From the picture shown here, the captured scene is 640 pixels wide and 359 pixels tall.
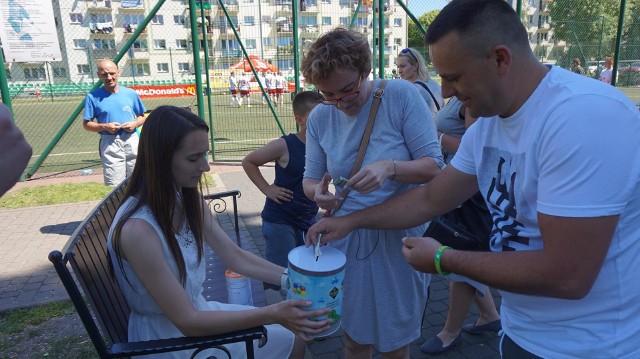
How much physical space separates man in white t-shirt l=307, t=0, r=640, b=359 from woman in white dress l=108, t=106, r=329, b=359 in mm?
694

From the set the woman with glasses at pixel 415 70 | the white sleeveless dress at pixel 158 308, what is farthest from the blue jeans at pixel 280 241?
the woman with glasses at pixel 415 70

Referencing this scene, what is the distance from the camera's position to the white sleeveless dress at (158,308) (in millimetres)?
1872

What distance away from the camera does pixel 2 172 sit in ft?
2.85

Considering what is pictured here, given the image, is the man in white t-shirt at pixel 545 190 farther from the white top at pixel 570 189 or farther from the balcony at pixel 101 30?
the balcony at pixel 101 30

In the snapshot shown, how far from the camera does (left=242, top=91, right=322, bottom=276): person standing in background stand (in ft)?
10.6

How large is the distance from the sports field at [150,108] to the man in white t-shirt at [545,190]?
25.0 ft

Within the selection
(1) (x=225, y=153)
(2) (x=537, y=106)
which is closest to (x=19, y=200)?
(1) (x=225, y=153)

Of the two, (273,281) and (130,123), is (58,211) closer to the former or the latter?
(130,123)

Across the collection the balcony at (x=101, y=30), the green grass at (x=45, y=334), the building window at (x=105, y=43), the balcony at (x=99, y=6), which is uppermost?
the balcony at (x=99, y=6)

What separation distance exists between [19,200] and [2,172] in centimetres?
697

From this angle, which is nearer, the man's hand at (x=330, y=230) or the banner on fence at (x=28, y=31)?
the man's hand at (x=330, y=230)

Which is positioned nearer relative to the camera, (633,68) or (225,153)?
(225,153)

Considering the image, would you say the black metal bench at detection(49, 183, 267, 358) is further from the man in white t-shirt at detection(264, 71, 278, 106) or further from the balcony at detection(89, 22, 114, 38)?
the balcony at detection(89, 22, 114, 38)

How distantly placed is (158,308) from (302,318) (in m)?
0.72
